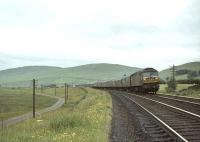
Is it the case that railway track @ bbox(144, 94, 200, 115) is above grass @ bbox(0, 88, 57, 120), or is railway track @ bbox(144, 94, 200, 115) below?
above

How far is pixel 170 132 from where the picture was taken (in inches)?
659

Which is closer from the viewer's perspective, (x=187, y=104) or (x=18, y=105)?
(x=187, y=104)

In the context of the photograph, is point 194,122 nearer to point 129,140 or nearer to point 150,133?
point 150,133

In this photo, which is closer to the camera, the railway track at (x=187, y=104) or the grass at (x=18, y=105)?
the railway track at (x=187, y=104)

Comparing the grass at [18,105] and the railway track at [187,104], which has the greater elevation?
the railway track at [187,104]

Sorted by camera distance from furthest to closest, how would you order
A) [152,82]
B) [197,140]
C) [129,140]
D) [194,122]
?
[152,82], [194,122], [129,140], [197,140]

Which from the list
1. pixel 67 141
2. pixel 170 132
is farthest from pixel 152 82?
pixel 67 141

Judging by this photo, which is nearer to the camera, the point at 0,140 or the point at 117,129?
the point at 0,140

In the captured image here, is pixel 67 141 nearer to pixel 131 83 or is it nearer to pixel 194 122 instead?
pixel 194 122

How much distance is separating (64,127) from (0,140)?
5988 mm

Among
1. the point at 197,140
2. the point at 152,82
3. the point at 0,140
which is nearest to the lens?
the point at 0,140

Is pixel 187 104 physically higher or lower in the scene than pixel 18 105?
higher

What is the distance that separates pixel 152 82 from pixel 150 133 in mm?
43016

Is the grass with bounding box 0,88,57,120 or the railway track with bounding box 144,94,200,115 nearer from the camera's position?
the railway track with bounding box 144,94,200,115
